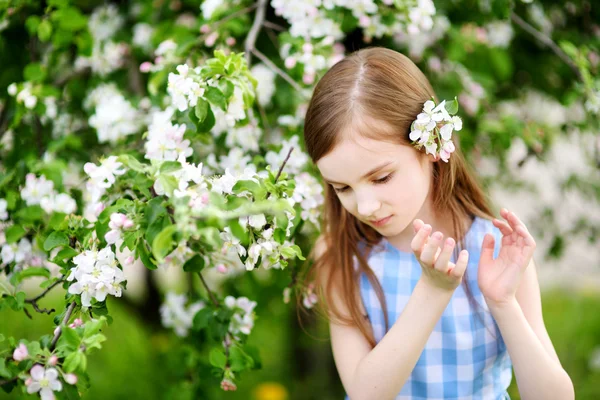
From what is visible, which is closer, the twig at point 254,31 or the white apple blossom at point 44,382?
the white apple blossom at point 44,382

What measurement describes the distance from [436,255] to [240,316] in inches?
22.9

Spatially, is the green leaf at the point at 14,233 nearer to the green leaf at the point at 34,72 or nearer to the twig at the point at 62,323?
the twig at the point at 62,323

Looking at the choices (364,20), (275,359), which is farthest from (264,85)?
(275,359)

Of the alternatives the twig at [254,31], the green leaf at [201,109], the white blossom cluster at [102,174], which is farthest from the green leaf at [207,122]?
the twig at [254,31]

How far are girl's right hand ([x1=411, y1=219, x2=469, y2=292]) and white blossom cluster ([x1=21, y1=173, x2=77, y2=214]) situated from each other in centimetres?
87

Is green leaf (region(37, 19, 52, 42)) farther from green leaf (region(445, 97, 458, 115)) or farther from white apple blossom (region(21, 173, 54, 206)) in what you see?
green leaf (region(445, 97, 458, 115))

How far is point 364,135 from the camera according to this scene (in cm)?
125

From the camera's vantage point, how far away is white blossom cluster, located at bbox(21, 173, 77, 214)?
1.50 metres

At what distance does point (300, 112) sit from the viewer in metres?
1.78

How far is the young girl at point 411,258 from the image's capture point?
1.26 m

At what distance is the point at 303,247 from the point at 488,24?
1.09 m

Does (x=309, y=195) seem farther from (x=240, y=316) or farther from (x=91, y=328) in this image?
(x=91, y=328)

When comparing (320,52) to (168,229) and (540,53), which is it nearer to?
(168,229)

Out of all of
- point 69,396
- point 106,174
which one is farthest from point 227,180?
point 69,396
